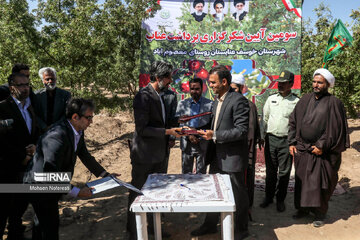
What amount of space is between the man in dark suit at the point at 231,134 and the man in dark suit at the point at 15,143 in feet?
6.23

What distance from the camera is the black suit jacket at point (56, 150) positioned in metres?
2.15

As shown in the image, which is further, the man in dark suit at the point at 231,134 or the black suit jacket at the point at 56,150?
the man in dark suit at the point at 231,134

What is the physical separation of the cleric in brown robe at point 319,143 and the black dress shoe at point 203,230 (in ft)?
3.92

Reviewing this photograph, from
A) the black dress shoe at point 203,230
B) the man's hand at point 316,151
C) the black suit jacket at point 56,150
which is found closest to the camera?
the black suit jacket at point 56,150

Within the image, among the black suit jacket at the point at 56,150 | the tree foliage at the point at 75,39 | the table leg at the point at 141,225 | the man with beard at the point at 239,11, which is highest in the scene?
the man with beard at the point at 239,11

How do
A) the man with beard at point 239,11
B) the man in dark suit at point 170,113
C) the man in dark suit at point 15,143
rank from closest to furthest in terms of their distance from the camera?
the man in dark suit at point 15,143 < the man in dark suit at point 170,113 < the man with beard at point 239,11

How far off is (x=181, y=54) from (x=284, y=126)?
607cm

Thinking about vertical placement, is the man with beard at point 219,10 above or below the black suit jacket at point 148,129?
above

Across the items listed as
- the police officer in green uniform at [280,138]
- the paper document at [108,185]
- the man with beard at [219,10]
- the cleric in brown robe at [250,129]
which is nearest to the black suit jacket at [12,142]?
the paper document at [108,185]

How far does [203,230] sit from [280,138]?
1.70 metres

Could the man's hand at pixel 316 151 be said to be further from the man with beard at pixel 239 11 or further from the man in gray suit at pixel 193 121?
the man with beard at pixel 239 11

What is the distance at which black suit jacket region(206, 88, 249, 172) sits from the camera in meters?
2.95

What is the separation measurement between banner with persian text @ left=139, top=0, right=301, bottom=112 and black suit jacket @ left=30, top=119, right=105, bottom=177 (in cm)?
707

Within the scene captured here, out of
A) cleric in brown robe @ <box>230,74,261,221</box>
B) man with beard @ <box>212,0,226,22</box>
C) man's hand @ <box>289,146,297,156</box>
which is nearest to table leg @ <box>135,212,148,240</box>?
cleric in brown robe @ <box>230,74,261,221</box>
